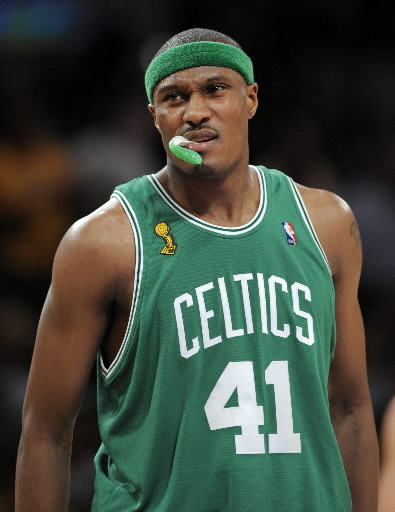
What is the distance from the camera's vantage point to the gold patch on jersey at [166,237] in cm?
246

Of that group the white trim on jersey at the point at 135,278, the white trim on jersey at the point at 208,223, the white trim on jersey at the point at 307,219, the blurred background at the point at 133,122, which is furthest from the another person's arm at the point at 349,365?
the blurred background at the point at 133,122

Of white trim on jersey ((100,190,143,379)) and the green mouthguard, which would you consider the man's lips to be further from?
white trim on jersey ((100,190,143,379))

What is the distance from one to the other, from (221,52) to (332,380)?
39.1 inches

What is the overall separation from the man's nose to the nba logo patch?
36 cm

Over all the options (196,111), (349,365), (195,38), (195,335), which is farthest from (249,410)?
(195,38)

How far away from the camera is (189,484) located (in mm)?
2334

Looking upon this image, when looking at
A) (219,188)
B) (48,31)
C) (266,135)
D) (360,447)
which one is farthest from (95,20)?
(360,447)

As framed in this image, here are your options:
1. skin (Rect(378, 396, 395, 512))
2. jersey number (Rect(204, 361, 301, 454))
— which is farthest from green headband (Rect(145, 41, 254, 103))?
skin (Rect(378, 396, 395, 512))

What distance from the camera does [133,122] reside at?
4.80m

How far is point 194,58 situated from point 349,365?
3.20ft

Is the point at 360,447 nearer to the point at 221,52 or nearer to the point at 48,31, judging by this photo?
the point at 221,52

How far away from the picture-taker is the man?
7.71ft

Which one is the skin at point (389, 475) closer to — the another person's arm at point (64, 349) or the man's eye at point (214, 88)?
the another person's arm at point (64, 349)

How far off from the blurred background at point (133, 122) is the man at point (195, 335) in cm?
192
